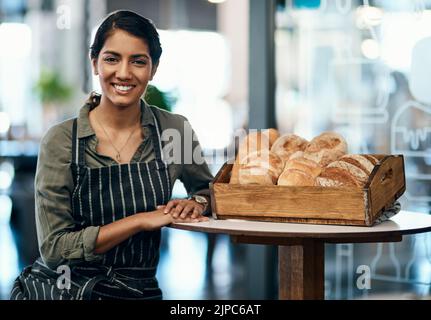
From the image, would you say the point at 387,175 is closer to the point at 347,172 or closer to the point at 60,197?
the point at 347,172

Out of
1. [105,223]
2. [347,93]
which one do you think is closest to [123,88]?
[105,223]

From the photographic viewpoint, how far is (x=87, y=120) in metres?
2.23

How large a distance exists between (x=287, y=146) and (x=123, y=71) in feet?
1.65

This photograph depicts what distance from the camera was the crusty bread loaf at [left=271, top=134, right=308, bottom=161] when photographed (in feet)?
7.11

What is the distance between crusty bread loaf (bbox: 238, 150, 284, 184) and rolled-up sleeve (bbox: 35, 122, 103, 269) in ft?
1.41

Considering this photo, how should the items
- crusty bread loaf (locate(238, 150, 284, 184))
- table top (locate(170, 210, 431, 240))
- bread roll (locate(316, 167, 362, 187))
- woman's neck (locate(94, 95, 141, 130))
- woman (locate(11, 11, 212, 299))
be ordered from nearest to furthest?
1. table top (locate(170, 210, 431, 240))
2. bread roll (locate(316, 167, 362, 187))
3. crusty bread loaf (locate(238, 150, 284, 184))
4. woman (locate(11, 11, 212, 299))
5. woman's neck (locate(94, 95, 141, 130))

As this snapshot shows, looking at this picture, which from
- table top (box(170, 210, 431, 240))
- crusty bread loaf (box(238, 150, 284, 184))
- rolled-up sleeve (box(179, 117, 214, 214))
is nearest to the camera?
table top (box(170, 210, 431, 240))

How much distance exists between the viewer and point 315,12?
136 inches

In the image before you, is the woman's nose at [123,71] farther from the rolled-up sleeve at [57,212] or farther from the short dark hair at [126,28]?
the rolled-up sleeve at [57,212]

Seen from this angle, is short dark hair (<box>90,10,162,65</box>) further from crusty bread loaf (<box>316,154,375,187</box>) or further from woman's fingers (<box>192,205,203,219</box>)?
crusty bread loaf (<box>316,154,375,187</box>)

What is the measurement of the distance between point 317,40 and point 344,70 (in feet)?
0.65

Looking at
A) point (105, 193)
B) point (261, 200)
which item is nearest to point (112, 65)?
point (105, 193)

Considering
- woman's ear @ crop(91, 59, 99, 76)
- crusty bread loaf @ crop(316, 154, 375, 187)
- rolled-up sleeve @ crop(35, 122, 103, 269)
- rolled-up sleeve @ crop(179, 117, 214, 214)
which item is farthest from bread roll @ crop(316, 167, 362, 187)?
woman's ear @ crop(91, 59, 99, 76)
